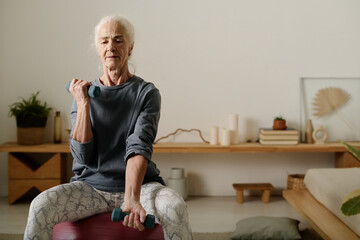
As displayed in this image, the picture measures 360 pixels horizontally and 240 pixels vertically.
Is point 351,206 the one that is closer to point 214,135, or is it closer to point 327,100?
point 214,135

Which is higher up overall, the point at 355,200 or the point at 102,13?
the point at 102,13

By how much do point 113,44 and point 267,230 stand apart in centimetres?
161

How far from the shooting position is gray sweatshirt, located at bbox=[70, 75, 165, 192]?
2008 millimetres

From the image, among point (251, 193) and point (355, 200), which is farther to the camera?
point (251, 193)

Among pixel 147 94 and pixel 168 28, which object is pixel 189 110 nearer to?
pixel 168 28

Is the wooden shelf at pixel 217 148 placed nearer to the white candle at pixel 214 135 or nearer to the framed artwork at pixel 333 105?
the white candle at pixel 214 135

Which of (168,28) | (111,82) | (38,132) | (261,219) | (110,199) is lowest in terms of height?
(261,219)

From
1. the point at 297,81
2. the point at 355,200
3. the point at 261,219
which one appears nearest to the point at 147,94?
the point at 355,200

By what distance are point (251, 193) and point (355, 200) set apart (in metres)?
2.58

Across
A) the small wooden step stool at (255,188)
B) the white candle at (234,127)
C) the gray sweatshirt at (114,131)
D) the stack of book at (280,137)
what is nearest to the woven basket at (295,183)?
the small wooden step stool at (255,188)

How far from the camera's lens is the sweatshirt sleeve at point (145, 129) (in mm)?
1912

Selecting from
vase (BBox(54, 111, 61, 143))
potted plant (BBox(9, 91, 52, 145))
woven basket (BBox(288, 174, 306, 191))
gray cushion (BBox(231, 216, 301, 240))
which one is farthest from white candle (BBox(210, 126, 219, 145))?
potted plant (BBox(9, 91, 52, 145))

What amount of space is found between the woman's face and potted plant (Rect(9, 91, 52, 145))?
1973 millimetres

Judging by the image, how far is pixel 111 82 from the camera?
2158 millimetres
